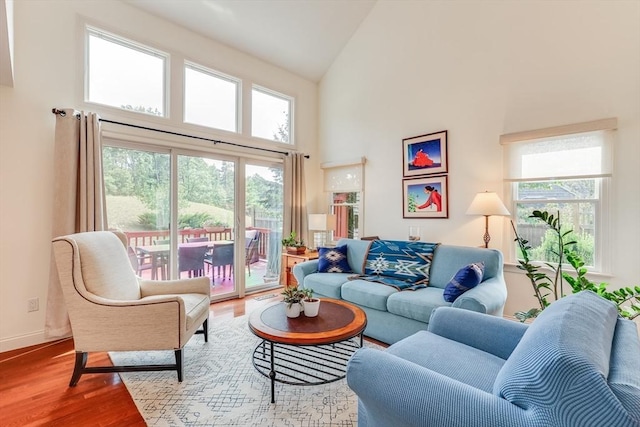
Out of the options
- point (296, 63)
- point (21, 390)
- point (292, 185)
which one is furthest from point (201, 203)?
point (296, 63)

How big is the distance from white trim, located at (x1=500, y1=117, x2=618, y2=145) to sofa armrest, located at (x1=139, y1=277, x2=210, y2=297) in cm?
345

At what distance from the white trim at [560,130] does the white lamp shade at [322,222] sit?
93.6 inches

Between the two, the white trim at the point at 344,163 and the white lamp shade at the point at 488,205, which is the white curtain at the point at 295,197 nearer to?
the white trim at the point at 344,163

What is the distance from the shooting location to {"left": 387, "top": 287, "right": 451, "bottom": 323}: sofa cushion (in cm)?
238

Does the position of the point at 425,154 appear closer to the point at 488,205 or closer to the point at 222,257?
the point at 488,205

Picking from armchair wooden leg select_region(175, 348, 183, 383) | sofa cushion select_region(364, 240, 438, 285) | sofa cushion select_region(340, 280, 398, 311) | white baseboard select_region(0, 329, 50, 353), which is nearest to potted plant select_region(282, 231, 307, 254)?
sofa cushion select_region(364, 240, 438, 285)

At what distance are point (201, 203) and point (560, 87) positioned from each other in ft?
13.8

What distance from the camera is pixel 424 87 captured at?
12.8ft

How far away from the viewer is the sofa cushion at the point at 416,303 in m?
2.38

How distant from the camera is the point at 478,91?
11.3 ft

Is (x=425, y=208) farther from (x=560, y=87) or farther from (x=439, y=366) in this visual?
(x=439, y=366)

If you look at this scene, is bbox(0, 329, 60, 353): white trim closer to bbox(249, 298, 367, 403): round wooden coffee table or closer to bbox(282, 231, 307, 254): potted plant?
bbox(249, 298, 367, 403): round wooden coffee table

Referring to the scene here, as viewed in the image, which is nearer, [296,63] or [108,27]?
[108,27]

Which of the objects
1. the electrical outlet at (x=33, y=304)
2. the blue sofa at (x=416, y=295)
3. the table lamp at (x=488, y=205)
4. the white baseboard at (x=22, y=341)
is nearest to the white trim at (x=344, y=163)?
the table lamp at (x=488, y=205)
